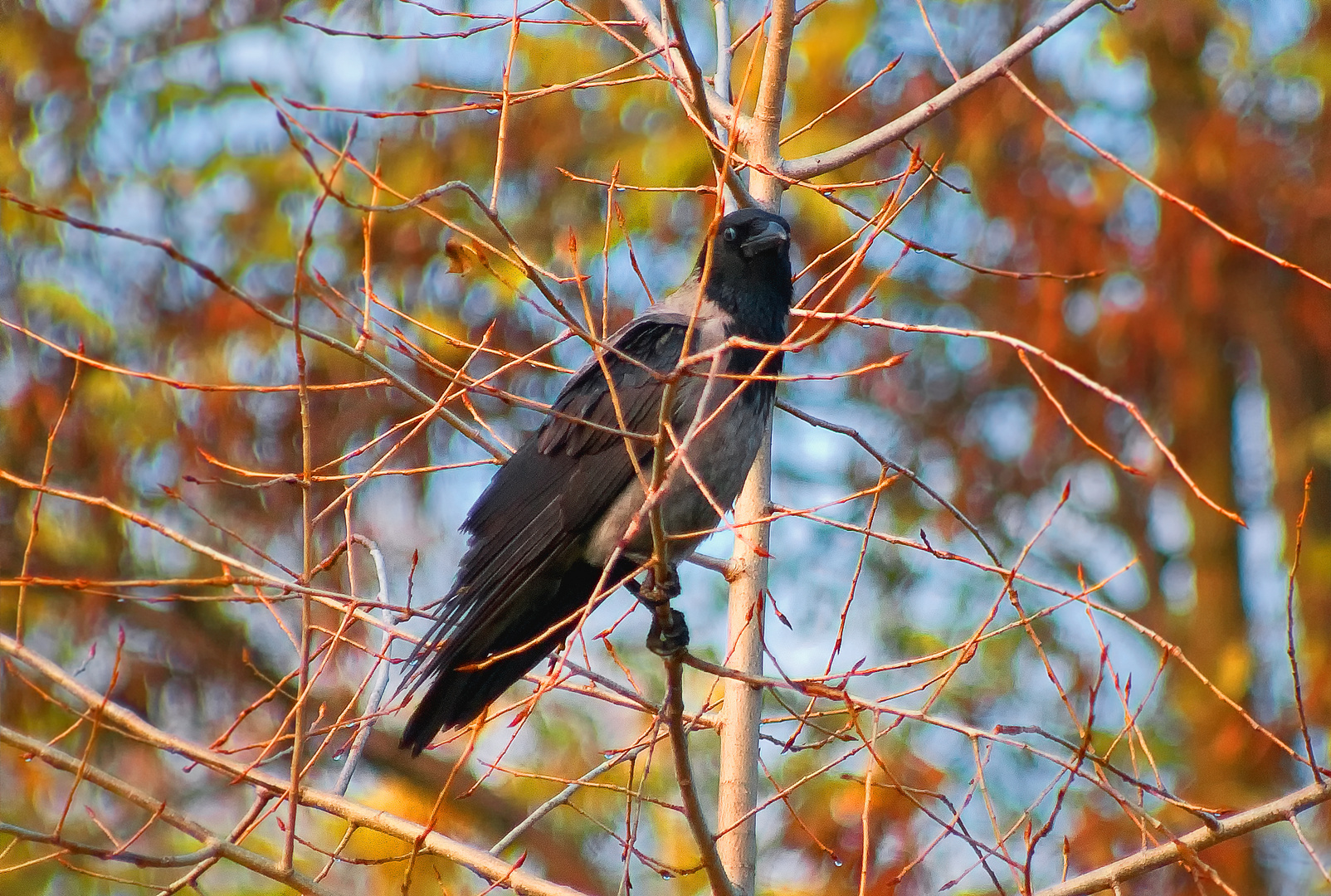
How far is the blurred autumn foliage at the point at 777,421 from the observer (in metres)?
8.46

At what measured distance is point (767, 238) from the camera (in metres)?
4.58

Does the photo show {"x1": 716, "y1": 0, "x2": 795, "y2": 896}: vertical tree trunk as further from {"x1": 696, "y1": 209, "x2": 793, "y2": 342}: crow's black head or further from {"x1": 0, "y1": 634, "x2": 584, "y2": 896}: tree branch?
{"x1": 0, "y1": 634, "x2": 584, "y2": 896}: tree branch

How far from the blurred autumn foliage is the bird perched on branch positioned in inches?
112

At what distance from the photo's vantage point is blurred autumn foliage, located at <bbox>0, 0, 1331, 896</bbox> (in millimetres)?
8461

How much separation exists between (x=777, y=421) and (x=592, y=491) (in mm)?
6299

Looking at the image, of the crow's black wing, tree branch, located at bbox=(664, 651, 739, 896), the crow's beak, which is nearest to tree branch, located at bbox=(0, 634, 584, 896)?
tree branch, located at bbox=(664, 651, 739, 896)

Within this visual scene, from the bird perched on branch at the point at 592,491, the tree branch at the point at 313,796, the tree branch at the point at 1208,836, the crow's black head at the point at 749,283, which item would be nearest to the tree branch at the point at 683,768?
the tree branch at the point at 313,796

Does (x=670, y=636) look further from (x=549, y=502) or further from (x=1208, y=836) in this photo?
(x=1208, y=836)

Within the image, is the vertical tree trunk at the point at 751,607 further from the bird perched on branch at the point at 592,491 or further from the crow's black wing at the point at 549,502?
the crow's black wing at the point at 549,502

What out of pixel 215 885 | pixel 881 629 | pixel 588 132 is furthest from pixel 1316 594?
pixel 215 885

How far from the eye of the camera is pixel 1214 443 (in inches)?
414

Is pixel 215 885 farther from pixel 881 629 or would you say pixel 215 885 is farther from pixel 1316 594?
pixel 1316 594

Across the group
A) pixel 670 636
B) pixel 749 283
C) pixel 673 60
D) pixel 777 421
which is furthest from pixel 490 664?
pixel 777 421

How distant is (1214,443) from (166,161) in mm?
8251
